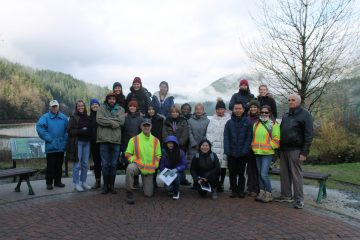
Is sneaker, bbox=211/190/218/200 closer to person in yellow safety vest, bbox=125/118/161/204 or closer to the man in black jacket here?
person in yellow safety vest, bbox=125/118/161/204

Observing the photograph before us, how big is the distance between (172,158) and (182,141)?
572mm

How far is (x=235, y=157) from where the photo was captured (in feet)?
23.9

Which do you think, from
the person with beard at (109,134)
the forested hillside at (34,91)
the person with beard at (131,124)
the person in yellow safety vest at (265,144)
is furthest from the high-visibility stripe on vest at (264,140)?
the forested hillside at (34,91)

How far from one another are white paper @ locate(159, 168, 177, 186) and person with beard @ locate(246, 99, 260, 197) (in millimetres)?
1709

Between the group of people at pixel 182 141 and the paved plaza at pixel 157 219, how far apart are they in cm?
40

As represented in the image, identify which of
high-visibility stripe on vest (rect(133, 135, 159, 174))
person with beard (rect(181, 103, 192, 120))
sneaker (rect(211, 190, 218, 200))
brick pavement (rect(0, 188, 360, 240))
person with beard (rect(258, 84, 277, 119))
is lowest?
brick pavement (rect(0, 188, 360, 240))

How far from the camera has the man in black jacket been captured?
6.43 metres

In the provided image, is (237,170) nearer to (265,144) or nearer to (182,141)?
(265,144)

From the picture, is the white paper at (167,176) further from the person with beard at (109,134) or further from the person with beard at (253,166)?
the person with beard at (253,166)

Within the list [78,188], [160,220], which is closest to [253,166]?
[160,220]

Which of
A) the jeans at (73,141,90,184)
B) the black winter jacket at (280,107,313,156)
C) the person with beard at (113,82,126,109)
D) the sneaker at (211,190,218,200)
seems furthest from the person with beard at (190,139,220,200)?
the jeans at (73,141,90,184)

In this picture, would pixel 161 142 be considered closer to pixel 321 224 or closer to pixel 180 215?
pixel 180 215

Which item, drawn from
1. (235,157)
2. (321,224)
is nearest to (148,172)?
(235,157)

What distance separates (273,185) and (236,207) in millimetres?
2752
